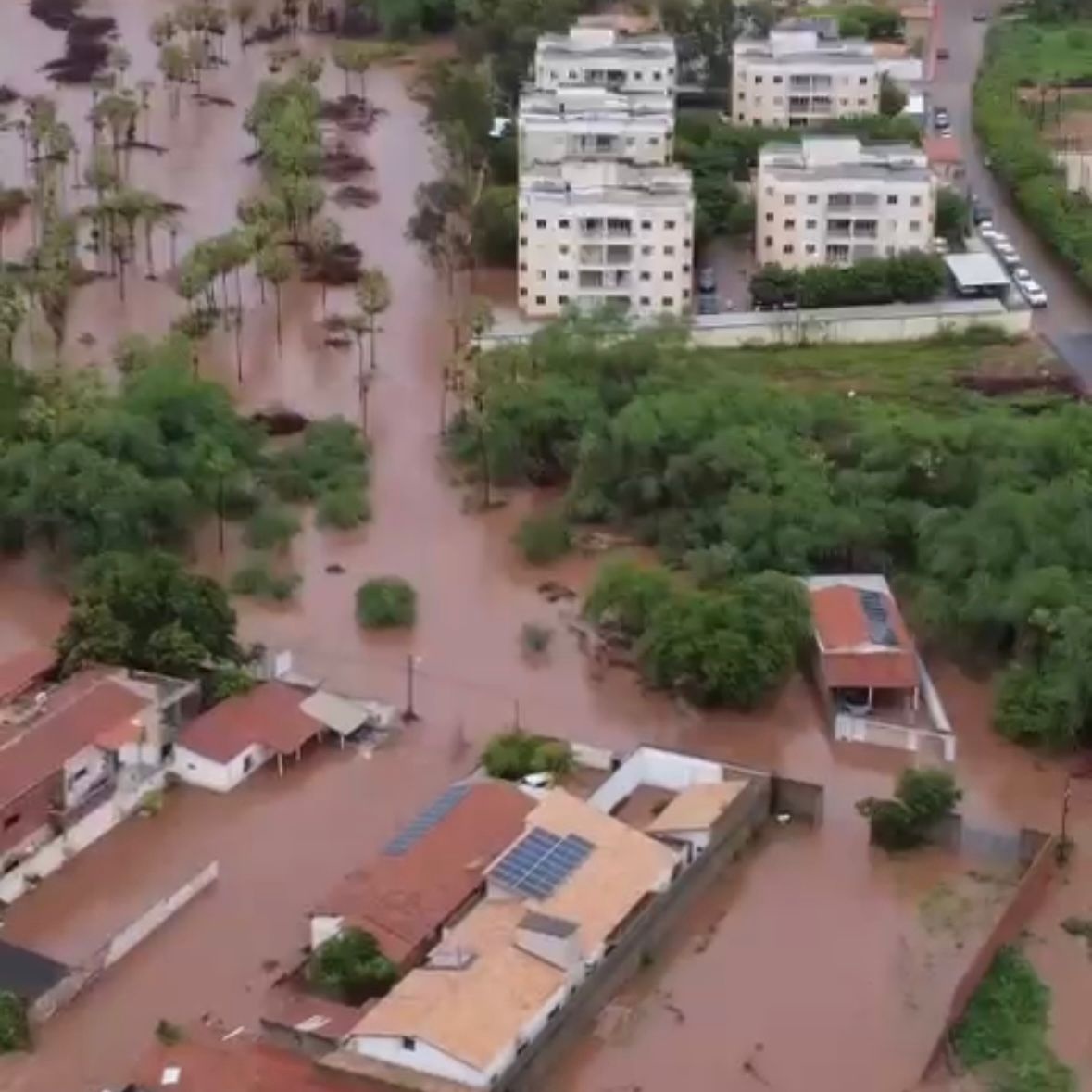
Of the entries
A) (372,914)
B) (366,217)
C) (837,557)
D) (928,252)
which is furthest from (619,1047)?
(366,217)

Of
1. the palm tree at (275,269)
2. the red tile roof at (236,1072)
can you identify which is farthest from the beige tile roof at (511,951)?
the palm tree at (275,269)

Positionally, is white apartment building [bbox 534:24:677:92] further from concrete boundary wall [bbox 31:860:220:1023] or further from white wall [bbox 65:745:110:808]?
concrete boundary wall [bbox 31:860:220:1023]

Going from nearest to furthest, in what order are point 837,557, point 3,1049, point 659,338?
point 3,1049
point 837,557
point 659,338

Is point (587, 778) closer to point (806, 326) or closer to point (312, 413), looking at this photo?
point (312, 413)

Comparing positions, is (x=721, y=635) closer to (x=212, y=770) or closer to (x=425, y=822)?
(x=425, y=822)

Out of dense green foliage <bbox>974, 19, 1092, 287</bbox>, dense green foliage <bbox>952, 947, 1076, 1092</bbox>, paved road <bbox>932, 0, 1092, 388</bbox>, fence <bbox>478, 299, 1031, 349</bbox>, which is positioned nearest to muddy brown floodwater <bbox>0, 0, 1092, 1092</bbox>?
dense green foliage <bbox>952, 947, 1076, 1092</bbox>

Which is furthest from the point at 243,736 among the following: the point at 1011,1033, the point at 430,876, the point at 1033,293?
the point at 1033,293
